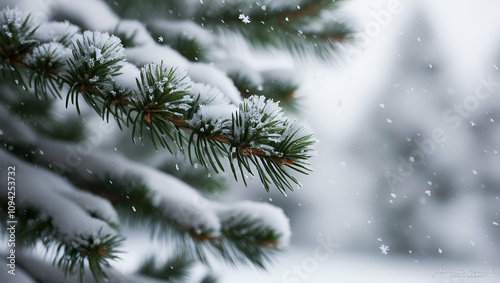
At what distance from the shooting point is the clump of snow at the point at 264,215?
64 centimetres

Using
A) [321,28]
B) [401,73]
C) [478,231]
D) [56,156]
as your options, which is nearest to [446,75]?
[401,73]

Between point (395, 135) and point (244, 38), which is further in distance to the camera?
point (395, 135)

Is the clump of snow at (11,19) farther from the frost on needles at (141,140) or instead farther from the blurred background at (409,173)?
the blurred background at (409,173)

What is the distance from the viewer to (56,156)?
31.4 inches

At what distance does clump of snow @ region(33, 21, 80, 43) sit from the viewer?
1.17ft

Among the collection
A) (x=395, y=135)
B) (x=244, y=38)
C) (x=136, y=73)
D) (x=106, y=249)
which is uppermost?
(x=395, y=135)

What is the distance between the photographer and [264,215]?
69 centimetres

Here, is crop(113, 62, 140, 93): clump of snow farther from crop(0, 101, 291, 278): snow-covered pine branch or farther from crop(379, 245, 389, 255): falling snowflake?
crop(379, 245, 389, 255): falling snowflake

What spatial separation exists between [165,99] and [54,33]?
0.16m

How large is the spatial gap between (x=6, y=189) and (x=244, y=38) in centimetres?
53

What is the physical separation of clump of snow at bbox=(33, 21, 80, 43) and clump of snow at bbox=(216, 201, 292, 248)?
431 mm

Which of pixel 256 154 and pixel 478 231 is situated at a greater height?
pixel 478 231

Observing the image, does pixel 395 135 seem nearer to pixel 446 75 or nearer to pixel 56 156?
pixel 446 75

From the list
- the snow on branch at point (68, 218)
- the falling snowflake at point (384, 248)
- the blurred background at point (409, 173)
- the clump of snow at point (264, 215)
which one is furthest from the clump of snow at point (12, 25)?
the falling snowflake at point (384, 248)
